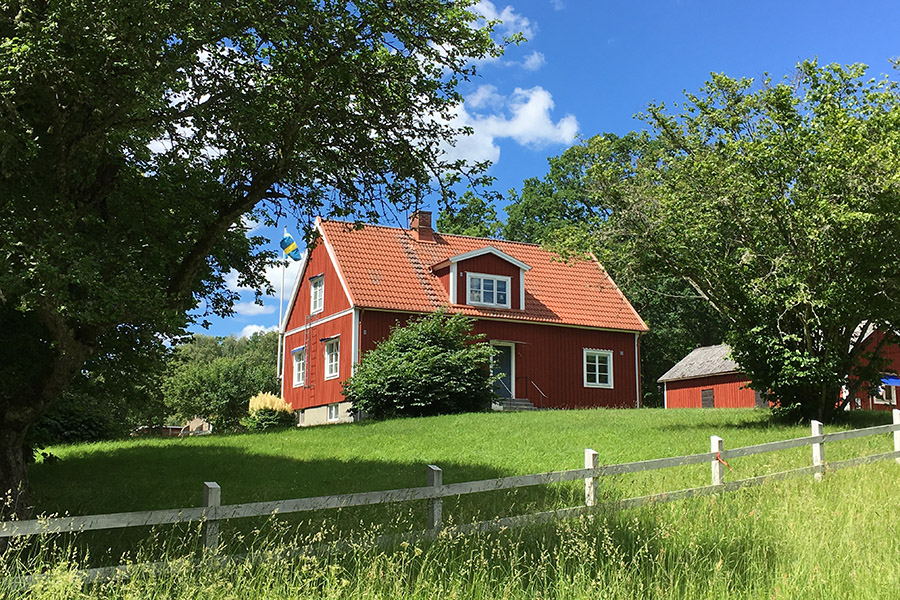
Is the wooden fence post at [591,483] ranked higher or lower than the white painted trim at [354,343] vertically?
lower

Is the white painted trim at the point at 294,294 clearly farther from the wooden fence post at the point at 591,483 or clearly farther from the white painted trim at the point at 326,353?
the wooden fence post at the point at 591,483

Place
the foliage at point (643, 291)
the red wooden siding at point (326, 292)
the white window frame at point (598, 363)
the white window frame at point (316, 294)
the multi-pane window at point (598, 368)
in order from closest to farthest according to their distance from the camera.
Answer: the red wooden siding at point (326, 292), the white window frame at point (316, 294), the white window frame at point (598, 363), the multi-pane window at point (598, 368), the foliage at point (643, 291)

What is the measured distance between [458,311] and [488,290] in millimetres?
1888

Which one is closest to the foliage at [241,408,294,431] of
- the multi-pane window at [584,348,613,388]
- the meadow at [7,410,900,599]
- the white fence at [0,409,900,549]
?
the meadow at [7,410,900,599]

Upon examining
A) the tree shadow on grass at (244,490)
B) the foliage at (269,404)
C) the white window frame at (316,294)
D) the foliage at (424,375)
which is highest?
the white window frame at (316,294)

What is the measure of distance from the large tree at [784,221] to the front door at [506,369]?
33.2 feet

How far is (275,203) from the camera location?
11836 mm

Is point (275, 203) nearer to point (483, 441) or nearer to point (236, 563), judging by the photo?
point (236, 563)

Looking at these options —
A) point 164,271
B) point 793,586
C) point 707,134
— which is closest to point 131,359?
point 164,271

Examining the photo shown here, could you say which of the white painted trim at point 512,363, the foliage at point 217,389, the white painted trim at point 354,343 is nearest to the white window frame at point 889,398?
the white painted trim at point 512,363

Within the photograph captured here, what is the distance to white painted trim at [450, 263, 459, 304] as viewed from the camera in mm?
30516

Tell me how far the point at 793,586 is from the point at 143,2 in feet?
25.7

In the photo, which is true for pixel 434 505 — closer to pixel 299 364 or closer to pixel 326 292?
pixel 326 292

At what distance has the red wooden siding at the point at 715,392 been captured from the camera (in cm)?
4050
